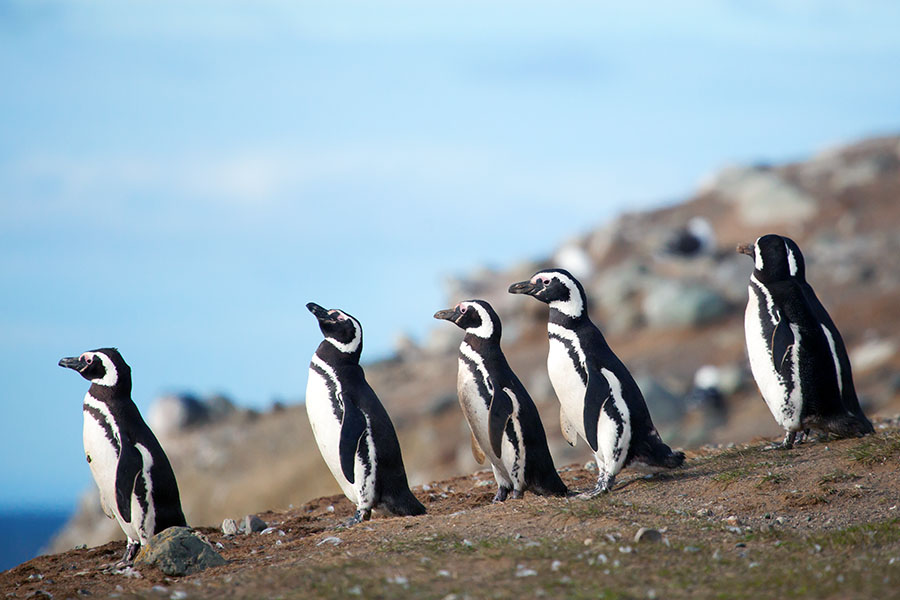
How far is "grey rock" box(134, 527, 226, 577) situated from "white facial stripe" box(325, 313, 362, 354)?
83.6 inches

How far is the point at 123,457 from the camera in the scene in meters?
7.35

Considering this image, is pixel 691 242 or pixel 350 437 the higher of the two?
pixel 691 242

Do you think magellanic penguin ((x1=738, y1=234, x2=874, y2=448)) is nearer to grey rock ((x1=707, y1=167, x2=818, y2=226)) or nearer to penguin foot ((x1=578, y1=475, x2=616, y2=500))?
penguin foot ((x1=578, y1=475, x2=616, y2=500))

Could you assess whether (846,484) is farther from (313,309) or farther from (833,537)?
(313,309)

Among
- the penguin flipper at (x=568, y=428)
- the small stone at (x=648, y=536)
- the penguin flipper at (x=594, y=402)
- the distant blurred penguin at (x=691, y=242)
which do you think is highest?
the distant blurred penguin at (x=691, y=242)

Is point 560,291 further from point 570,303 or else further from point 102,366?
point 102,366

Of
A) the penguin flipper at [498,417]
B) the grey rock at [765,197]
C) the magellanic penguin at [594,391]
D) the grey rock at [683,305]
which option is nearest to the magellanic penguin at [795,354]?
the magellanic penguin at [594,391]

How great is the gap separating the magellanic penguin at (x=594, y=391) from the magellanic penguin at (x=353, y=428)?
1.49 m

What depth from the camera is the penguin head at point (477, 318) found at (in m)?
8.23

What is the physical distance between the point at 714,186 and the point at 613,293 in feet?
47.0

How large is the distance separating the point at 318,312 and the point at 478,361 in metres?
1.45

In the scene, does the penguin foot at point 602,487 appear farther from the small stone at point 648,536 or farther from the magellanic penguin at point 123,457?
the magellanic penguin at point 123,457

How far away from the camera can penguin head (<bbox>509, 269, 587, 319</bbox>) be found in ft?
27.0

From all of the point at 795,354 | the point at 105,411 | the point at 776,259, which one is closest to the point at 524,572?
the point at 105,411
